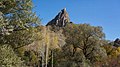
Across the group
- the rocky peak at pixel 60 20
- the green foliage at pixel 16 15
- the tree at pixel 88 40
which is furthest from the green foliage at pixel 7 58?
the rocky peak at pixel 60 20

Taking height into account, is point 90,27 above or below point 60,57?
above

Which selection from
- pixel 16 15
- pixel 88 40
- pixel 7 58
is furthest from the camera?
pixel 88 40

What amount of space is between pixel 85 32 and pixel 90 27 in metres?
1.30

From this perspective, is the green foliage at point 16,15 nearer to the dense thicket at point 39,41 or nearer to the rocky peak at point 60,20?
the dense thicket at point 39,41

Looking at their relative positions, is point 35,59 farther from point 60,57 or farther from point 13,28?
point 13,28

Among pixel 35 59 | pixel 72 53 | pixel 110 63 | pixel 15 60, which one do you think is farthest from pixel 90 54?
pixel 15 60

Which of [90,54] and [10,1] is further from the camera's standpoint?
[90,54]

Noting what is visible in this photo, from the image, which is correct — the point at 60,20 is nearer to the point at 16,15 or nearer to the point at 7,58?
the point at 16,15

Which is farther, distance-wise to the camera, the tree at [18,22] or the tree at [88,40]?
the tree at [88,40]

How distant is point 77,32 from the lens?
184 feet

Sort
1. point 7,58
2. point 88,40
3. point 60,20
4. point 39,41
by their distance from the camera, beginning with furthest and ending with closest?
point 60,20
point 88,40
point 39,41
point 7,58

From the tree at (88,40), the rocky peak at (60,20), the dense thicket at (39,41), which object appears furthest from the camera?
the rocky peak at (60,20)

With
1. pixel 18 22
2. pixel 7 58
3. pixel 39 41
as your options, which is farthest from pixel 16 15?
pixel 39 41

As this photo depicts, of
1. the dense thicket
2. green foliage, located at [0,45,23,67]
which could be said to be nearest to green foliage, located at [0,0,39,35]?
the dense thicket
